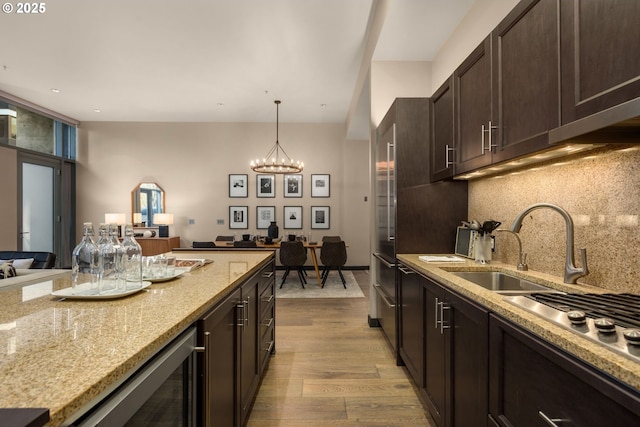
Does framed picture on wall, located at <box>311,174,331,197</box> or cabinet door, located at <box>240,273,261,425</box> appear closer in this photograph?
cabinet door, located at <box>240,273,261,425</box>

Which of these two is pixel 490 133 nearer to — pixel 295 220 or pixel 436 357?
Result: pixel 436 357

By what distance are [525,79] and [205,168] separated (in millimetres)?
6427

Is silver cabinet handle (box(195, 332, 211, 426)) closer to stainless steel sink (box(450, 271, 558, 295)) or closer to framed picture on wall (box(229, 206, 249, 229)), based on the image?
stainless steel sink (box(450, 271, 558, 295))

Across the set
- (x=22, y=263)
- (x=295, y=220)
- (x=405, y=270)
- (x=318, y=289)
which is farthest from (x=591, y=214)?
(x=295, y=220)

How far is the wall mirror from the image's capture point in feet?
22.4

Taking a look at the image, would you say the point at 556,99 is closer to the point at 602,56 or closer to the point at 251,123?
the point at 602,56

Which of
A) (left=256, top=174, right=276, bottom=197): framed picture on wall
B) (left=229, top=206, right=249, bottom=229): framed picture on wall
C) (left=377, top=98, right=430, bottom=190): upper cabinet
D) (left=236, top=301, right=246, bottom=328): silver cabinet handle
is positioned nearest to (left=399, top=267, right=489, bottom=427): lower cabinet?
(left=377, top=98, right=430, bottom=190): upper cabinet

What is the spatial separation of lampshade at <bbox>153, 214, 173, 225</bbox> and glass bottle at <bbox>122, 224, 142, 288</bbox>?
215 inches

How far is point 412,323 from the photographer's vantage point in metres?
2.17

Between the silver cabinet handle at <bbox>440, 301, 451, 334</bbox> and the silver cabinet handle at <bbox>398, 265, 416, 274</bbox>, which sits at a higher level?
the silver cabinet handle at <bbox>398, 265, 416, 274</bbox>

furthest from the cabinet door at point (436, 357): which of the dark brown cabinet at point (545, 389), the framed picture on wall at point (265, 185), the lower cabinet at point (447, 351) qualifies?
the framed picture on wall at point (265, 185)

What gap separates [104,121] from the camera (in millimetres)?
6879

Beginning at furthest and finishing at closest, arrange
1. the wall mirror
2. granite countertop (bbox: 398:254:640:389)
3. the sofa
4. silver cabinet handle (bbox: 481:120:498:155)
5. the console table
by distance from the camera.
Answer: the wall mirror → the console table → the sofa → silver cabinet handle (bbox: 481:120:498:155) → granite countertop (bbox: 398:254:640:389)

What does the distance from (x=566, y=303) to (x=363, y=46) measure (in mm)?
3702
